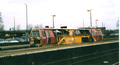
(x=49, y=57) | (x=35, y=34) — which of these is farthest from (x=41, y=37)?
(x=49, y=57)

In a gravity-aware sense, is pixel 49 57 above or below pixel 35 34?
below

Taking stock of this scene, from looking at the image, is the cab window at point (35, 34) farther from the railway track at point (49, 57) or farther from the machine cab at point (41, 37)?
the railway track at point (49, 57)

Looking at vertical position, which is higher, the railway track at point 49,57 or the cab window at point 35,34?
the cab window at point 35,34

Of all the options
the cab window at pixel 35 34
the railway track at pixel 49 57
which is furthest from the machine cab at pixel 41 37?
the railway track at pixel 49 57

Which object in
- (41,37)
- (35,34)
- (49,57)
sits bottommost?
(49,57)

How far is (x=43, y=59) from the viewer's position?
11953 millimetres

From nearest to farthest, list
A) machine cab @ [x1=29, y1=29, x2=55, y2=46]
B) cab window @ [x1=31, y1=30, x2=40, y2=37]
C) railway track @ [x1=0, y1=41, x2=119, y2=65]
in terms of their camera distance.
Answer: railway track @ [x1=0, y1=41, x2=119, y2=65] → machine cab @ [x1=29, y1=29, x2=55, y2=46] → cab window @ [x1=31, y1=30, x2=40, y2=37]

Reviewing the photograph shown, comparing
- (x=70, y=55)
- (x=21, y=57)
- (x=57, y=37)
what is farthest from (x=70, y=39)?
(x=21, y=57)

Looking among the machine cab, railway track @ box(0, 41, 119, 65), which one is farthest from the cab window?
railway track @ box(0, 41, 119, 65)

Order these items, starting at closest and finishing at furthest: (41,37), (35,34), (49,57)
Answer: (49,57), (41,37), (35,34)

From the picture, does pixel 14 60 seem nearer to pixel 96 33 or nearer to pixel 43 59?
pixel 43 59

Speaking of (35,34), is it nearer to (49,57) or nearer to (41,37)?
(41,37)

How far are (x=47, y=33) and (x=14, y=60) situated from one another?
373 inches

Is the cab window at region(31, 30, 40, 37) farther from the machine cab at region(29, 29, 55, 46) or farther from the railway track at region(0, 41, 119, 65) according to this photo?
the railway track at region(0, 41, 119, 65)
